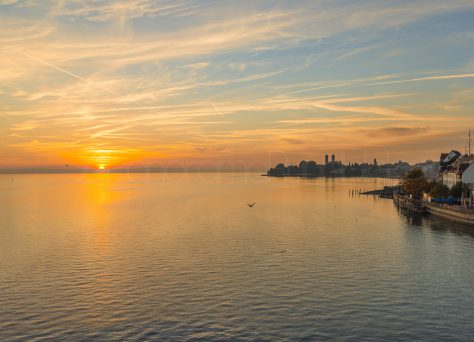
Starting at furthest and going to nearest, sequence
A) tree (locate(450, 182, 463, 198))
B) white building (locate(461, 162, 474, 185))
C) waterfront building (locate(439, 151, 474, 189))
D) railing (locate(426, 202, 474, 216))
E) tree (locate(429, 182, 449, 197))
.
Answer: tree (locate(429, 182, 449, 197)), waterfront building (locate(439, 151, 474, 189)), white building (locate(461, 162, 474, 185)), tree (locate(450, 182, 463, 198)), railing (locate(426, 202, 474, 216))

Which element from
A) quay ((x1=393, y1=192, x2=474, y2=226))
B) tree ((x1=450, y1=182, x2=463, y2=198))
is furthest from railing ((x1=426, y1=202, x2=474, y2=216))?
tree ((x1=450, y1=182, x2=463, y2=198))

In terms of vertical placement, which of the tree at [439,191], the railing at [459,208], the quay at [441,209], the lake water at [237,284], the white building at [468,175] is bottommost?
the lake water at [237,284]

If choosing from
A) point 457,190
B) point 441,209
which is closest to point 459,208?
point 441,209

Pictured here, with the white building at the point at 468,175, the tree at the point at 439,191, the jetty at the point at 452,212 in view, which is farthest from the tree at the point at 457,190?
the jetty at the point at 452,212

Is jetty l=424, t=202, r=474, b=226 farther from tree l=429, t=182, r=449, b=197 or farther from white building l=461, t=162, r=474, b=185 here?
white building l=461, t=162, r=474, b=185

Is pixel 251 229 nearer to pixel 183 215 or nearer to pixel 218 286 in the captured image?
pixel 183 215

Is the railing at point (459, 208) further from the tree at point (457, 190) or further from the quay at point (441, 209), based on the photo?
the tree at point (457, 190)

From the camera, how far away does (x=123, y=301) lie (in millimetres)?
42188

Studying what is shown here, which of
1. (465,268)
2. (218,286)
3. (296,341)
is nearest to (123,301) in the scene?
(218,286)

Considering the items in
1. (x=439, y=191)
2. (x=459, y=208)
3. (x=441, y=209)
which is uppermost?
(x=439, y=191)

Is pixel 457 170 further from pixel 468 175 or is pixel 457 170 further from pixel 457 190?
pixel 457 190

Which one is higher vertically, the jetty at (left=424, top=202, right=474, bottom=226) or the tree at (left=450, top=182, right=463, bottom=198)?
the tree at (left=450, top=182, right=463, bottom=198)

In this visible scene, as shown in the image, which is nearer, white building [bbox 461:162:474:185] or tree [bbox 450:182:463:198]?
tree [bbox 450:182:463:198]

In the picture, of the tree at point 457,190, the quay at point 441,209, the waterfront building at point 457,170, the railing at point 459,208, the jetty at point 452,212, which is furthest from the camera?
the waterfront building at point 457,170
